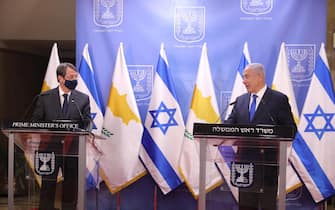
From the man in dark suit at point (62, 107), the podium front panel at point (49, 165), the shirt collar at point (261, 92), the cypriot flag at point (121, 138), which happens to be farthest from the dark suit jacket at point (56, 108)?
the shirt collar at point (261, 92)

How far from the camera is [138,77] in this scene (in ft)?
18.2

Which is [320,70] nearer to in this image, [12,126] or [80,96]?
[80,96]

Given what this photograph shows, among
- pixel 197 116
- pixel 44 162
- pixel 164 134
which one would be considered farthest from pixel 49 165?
pixel 197 116

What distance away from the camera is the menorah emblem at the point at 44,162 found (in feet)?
12.5

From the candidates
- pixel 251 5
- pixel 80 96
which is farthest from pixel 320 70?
pixel 80 96

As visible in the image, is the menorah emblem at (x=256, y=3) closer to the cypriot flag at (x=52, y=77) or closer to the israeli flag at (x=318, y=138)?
the israeli flag at (x=318, y=138)

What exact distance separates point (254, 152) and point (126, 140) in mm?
2202

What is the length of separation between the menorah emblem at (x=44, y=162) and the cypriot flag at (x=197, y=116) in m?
1.81

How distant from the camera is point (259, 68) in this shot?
4172mm

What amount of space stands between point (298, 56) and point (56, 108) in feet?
8.30

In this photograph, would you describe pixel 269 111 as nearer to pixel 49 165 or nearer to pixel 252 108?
pixel 252 108

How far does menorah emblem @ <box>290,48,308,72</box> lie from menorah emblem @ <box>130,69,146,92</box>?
5.30ft

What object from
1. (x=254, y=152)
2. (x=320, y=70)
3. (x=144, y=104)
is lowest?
(x=254, y=152)

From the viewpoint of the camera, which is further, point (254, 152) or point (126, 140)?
point (126, 140)
